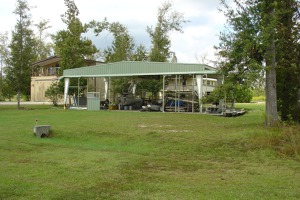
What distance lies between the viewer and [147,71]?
2678 cm

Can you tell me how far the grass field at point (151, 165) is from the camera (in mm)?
5627

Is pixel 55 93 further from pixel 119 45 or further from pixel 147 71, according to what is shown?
pixel 119 45

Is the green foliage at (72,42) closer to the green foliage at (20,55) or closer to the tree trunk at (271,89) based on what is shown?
the green foliage at (20,55)

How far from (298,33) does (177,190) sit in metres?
9.83

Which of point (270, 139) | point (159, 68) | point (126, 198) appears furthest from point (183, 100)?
point (126, 198)

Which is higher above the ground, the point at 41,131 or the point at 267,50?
the point at 267,50

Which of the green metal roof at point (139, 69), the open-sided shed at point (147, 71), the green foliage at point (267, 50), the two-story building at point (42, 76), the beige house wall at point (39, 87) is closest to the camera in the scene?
the green foliage at point (267, 50)

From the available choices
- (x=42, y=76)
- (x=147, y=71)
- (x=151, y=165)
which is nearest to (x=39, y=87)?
(x=42, y=76)

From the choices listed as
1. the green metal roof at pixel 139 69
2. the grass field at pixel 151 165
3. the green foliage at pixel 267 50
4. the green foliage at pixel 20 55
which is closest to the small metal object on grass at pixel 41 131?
the grass field at pixel 151 165

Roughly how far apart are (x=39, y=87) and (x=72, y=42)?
55.1 feet

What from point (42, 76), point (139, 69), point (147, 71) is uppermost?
point (42, 76)

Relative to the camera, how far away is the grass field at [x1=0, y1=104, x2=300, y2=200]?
5627 mm

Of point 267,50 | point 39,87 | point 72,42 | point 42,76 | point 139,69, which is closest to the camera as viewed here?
point 267,50

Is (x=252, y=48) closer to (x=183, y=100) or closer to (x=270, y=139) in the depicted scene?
(x=270, y=139)
